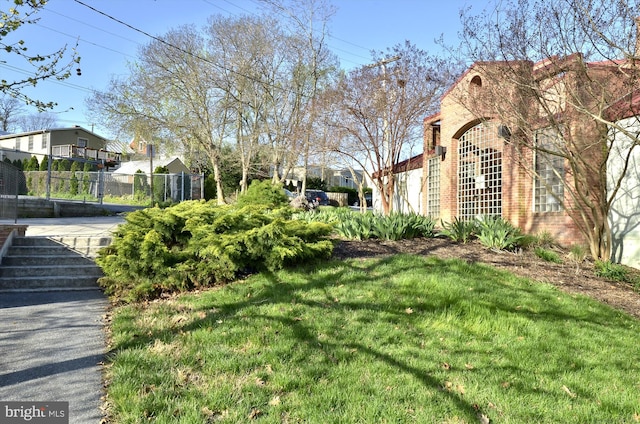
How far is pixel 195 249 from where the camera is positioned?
232 inches

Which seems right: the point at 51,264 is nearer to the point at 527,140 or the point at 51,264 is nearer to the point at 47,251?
the point at 47,251

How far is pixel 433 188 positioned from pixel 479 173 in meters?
2.99

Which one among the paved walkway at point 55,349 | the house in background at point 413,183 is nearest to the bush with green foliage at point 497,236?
the paved walkway at point 55,349

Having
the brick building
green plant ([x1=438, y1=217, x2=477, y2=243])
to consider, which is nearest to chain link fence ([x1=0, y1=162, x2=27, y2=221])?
green plant ([x1=438, y1=217, x2=477, y2=243])

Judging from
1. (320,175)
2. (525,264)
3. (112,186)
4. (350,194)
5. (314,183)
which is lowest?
(525,264)

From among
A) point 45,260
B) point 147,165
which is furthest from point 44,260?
point 147,165

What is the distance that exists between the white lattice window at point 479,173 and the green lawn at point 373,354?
287 inches

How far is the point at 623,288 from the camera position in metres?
6.85

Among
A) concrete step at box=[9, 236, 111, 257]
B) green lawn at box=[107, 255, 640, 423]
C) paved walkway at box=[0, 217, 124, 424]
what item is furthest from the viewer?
concrete step at box=[9, 236, 111, 257]

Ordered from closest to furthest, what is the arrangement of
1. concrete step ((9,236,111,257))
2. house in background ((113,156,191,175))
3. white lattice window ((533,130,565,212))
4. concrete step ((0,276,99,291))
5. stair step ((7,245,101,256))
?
1. concrete step ((0,276,99,291))
2. stair step ((7,245,101,256))
3. concrete step ((9,236,111,257))
4. white lattice window ((533,130,565,212))
5. house in background ((113,156,191,175))

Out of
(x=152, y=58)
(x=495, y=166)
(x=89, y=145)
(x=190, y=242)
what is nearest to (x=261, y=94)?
(x=152, y=58)

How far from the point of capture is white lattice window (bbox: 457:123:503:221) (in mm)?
12258

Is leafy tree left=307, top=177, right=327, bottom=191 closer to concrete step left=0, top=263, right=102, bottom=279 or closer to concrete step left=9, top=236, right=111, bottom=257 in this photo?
concrete step left=9, top=236, right=111, bottom=257

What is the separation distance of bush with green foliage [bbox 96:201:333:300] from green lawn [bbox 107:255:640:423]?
0.33m
